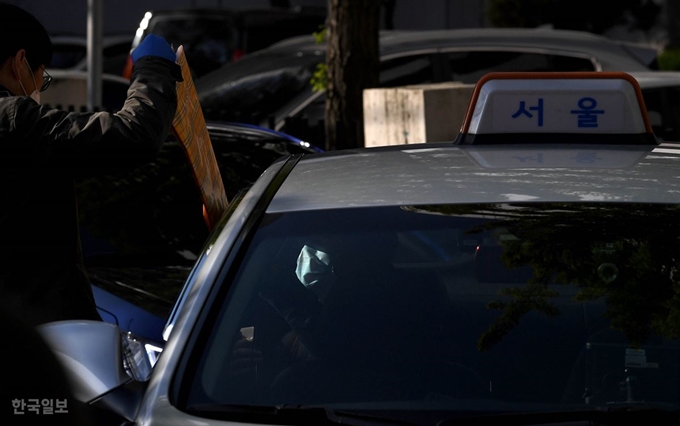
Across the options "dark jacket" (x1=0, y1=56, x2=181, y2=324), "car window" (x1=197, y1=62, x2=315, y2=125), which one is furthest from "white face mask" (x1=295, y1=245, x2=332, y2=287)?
"car window" (x1=197, y1=62, x2=315, y2=125)

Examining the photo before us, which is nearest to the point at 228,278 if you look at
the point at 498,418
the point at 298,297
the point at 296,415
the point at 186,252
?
the point at 298,297

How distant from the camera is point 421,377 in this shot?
240 cm

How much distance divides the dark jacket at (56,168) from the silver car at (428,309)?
0.33 meters

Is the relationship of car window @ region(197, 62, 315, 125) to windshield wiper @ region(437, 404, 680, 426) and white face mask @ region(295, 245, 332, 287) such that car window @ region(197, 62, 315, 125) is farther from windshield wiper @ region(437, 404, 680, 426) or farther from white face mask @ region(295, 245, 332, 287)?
windshield wiper @ region(437, 404, 680, 426)

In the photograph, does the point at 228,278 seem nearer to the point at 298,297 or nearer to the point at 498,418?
the point at 298,297

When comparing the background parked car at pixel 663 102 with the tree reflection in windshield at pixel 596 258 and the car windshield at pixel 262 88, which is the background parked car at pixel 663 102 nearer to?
the car windshield at pixel 262 88

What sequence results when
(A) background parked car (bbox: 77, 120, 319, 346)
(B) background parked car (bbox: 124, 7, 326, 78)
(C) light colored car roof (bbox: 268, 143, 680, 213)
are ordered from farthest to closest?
(B) background parked car (bbox: 124, 7, 326, 78), (A) background parked car (bbox: 77, 120, 319, 346), (C) light colored car roof (bbox: 268, 143, 680, 213)

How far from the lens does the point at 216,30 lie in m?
18.1

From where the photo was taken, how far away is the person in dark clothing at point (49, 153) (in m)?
2.93

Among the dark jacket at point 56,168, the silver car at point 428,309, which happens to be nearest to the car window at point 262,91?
the dark jacket at point 56,168

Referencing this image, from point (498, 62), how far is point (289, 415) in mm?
8684

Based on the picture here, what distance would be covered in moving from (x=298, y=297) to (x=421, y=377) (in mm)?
403

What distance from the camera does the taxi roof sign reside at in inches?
140

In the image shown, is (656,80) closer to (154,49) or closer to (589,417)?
(154,49)
